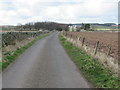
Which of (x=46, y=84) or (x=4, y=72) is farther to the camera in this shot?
(x=4, y=72)

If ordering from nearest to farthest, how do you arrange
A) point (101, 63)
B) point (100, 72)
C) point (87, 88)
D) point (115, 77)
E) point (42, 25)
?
point (87, 88)
point (115, 77)
point (100, 72)
point (101, 63)
point (42, 25)

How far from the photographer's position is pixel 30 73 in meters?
10.6

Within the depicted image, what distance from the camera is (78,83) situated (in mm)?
8695

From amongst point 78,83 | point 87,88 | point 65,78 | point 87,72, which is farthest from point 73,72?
point 87,88

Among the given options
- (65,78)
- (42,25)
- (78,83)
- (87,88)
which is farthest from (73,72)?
(42,25)

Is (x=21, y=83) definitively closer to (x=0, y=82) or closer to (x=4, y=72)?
(x=0, y=82)

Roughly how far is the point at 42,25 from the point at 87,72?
14276 centimetres

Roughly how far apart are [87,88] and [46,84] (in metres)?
1.52

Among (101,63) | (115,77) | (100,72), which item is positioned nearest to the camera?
(115,77)

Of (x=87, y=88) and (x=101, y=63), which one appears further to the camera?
(x=101, y=63)

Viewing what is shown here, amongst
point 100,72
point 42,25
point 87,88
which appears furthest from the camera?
point 42,25

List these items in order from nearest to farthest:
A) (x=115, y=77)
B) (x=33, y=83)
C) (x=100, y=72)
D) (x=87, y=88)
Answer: (x=87, y=88), (x=33, y=83), (x=115, y=77), (x=100, y=72)

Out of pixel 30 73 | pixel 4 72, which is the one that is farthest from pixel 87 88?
pixel 4 72

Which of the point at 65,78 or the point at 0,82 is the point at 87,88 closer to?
the point at 65,78
